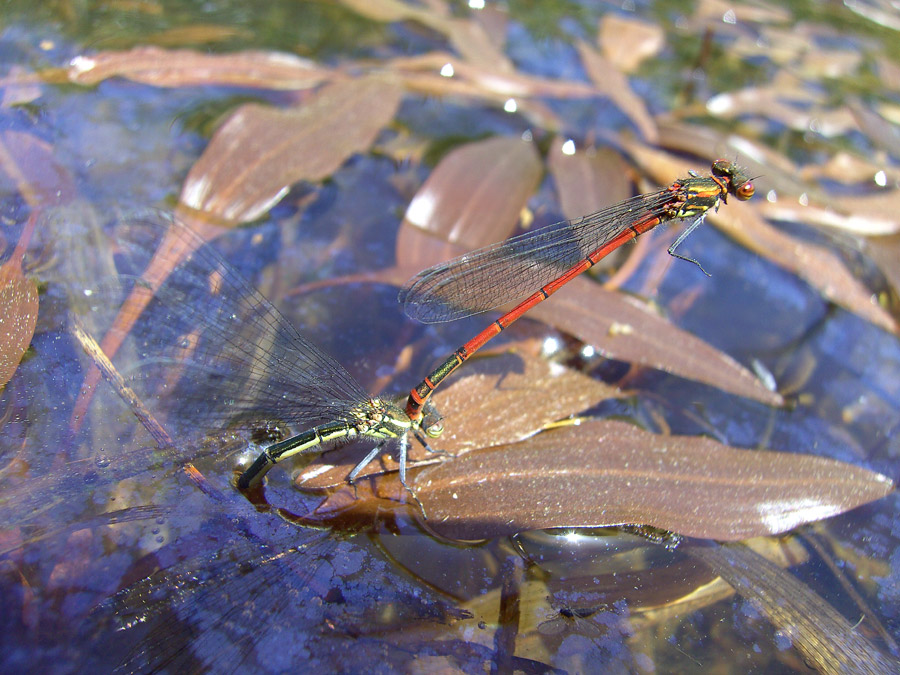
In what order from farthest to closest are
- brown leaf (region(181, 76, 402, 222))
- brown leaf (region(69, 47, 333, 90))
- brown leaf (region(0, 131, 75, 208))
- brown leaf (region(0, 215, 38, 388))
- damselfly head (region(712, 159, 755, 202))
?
brown leaf (region(69, 47, 333, 90))
brown leaf (region(181, 76, 402, 222))
brown leaf (region(0, 131, 75, 208))
damselfly head (region(712, 159, 755, 202))
brown leaf (region(0, 215, 38, 388))

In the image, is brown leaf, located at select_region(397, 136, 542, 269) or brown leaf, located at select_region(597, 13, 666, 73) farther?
brown leaf, located at select_region(597, 13, 666, 73)

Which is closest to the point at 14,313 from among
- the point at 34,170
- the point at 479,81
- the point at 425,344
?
the point at 34,170

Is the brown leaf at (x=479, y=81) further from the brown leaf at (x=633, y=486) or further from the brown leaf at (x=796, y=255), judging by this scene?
the brown leaf at (x=633, y=486)

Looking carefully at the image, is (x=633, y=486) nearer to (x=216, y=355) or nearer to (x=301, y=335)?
(x=301, y=335)

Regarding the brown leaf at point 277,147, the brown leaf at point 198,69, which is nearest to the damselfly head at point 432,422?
the brown leaf at point 277,147

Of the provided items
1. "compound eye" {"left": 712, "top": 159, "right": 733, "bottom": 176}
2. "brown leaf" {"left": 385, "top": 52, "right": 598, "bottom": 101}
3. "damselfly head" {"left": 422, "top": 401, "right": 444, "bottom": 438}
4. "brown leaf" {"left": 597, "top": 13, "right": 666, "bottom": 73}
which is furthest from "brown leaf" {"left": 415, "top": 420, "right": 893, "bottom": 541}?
"brown leaf" {"left": 597, "top": 13, "right": 666, "bottom": 73}

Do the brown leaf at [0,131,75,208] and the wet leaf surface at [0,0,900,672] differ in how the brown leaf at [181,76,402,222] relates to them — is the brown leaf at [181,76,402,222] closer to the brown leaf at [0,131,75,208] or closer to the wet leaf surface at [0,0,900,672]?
the wet leaf surface at [0,0,900,672]

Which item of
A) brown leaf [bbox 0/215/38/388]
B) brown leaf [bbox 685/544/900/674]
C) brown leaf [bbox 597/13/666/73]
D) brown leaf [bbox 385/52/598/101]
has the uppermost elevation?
brown leaf [bbox 597/13/666/73]

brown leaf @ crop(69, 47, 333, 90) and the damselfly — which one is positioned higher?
brown leaf @ crop(69, 47, 333, 90)

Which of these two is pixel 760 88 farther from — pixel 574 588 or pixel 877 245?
pixel 574 588

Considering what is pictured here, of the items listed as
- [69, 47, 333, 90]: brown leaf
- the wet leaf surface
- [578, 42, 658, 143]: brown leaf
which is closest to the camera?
the wet leaf surface
